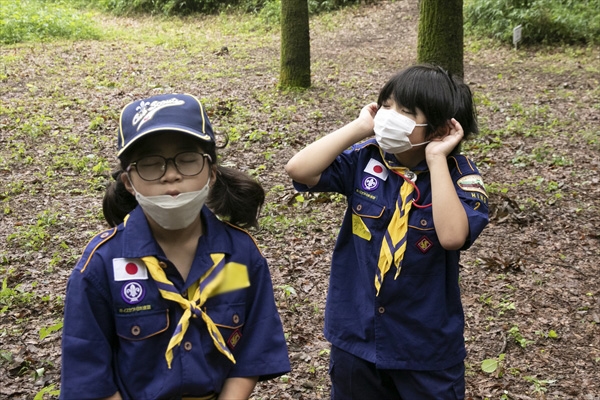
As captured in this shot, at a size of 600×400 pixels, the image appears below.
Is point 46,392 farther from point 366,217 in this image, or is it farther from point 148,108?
point 148,108

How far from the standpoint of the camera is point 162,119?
6.78ft

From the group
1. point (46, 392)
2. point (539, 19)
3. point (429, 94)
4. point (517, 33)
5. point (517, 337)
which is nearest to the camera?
point (429, 94)

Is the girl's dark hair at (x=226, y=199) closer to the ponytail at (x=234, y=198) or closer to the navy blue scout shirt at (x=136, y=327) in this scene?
the ponytail at (x=234, y=198)

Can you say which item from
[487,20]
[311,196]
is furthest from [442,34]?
[487,20]

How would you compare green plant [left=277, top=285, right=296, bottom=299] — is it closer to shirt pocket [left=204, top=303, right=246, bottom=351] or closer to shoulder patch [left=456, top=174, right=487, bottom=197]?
shoulder patch [left=456, top=174, right=487, bottom=197]

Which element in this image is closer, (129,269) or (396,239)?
(129,269)

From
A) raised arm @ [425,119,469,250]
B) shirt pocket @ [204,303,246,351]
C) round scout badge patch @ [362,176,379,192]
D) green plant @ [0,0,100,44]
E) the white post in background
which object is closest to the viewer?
shirt pocket @ [204,303,246,351]

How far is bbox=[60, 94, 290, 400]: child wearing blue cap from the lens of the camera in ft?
6.68

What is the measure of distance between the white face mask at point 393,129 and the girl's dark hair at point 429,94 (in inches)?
2.7

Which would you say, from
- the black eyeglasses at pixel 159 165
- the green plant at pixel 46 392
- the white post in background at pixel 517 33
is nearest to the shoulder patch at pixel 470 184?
the black eyeglasses at pixel 159 165

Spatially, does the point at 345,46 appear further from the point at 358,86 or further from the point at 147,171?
the point at 147,171

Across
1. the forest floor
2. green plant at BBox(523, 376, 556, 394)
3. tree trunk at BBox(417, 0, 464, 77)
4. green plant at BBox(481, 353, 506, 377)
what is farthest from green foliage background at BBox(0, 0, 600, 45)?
green plant at BBox(523, 376, 556, 394)

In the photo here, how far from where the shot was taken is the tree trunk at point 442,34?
7.44m

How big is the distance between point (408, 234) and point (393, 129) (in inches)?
17.1
